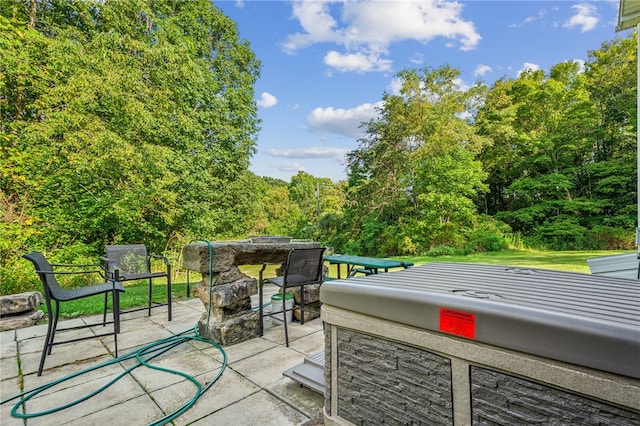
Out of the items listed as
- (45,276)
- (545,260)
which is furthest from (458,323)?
(545,260)

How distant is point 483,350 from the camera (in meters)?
0.87

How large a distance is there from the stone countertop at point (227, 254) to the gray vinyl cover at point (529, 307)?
5.48 feet

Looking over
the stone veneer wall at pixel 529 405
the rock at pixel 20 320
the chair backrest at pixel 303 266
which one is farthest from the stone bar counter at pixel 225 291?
the stone veneer wall at pixel 529 405

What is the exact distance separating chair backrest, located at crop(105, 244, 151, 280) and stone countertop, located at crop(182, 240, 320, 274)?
3.81 ft

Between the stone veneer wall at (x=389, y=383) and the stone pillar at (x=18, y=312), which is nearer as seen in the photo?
the stone veneer wall at (x=389, y=383)

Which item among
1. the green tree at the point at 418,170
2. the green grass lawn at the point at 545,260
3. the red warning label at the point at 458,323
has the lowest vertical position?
the green grass lawn at the point at 545,260

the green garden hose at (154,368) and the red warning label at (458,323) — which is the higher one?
the red warning label at (458,323)

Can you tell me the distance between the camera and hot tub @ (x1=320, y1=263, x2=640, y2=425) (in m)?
0.71

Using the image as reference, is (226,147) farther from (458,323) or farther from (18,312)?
(458,323)

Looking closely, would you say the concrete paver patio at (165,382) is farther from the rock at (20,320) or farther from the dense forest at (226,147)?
the dense forest at (226,147)

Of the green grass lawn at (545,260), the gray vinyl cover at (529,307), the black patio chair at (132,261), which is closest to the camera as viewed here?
the gray vinyl cover at (529,307)

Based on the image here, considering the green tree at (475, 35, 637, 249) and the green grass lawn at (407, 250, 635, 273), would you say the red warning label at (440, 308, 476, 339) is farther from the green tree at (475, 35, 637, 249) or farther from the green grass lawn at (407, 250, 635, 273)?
the green tree at (475, 35, 637, 249)

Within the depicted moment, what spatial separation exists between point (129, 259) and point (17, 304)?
1.20 metres

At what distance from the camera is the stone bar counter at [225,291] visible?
259 centimetres
